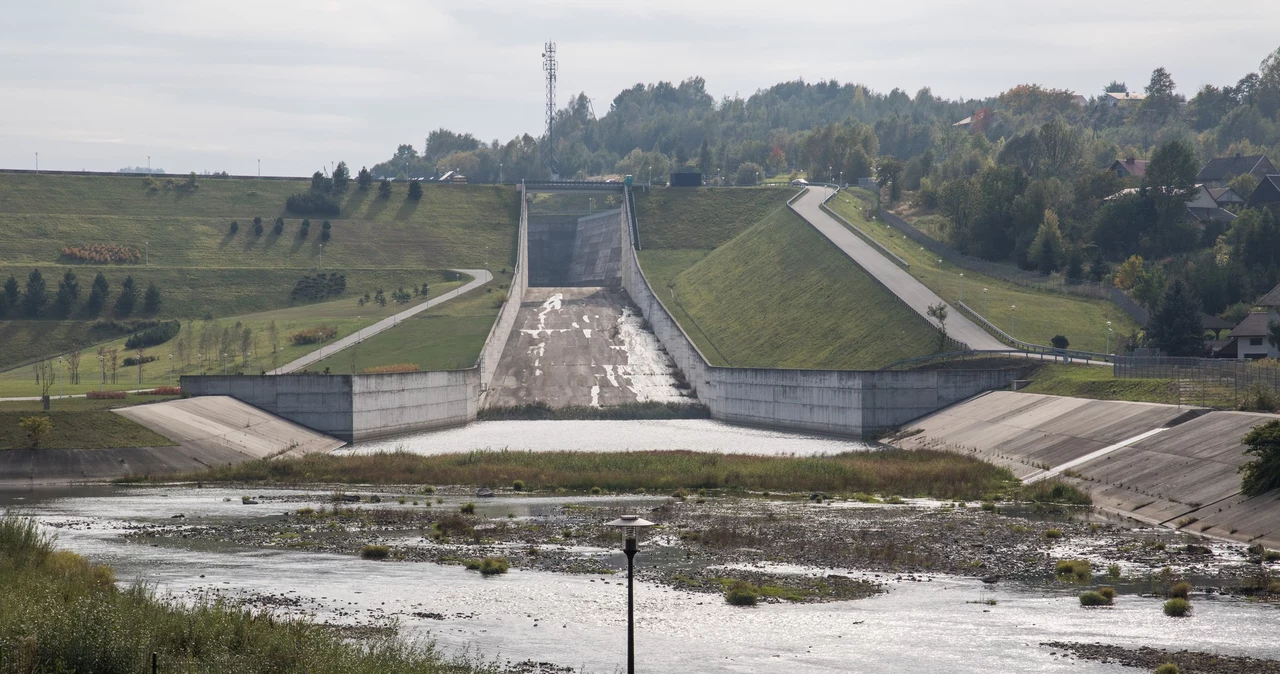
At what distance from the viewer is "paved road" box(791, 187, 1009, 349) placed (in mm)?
110750

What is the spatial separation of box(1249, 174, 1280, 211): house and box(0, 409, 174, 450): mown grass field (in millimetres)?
119680

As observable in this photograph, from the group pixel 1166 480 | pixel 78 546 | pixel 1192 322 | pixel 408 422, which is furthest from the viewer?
pixel 408 422

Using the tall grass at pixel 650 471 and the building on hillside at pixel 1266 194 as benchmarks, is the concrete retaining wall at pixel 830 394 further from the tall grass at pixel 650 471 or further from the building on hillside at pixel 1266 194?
the building on hillside at pixel 1266 194

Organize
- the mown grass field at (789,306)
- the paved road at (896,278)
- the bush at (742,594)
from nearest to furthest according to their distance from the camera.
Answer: the bush at (742,594), the paved road at (896,278), the mown grass field at (789,306)

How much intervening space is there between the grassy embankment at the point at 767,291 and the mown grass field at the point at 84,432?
182ft

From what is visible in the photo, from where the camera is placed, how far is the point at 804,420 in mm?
106938

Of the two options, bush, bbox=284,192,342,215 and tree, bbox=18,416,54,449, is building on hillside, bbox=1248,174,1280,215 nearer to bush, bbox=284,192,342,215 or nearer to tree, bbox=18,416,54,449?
bush, bbox=284,192,342,215

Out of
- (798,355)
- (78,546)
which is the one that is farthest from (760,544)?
(798,355)

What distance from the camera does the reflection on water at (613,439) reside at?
91812 millimetres

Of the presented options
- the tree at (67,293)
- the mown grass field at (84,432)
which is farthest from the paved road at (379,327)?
the tree at (67,293)

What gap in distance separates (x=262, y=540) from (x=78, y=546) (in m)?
6.69

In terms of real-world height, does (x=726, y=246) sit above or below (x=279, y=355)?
above

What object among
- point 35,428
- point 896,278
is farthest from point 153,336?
point 896,278

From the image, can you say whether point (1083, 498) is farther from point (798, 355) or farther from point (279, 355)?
point (279, 355)
